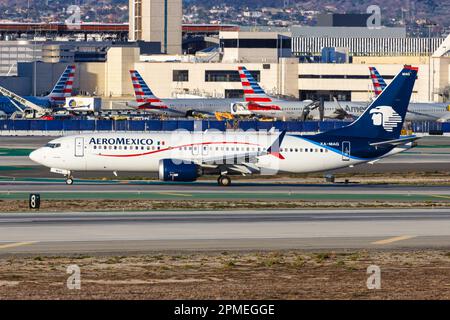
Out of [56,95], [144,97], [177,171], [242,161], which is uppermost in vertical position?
[56,95]

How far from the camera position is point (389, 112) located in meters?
83.6

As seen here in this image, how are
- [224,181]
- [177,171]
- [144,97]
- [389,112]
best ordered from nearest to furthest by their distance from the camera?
[177,171] < [224,181] < [389,112] < [144,97]

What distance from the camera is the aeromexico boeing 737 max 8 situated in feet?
266

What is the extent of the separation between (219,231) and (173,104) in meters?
124

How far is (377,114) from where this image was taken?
8375cm

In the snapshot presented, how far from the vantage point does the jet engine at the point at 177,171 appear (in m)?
80.1

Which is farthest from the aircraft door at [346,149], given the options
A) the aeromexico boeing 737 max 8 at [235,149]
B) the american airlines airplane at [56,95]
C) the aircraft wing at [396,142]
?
the american airlines airplane at [56,95]

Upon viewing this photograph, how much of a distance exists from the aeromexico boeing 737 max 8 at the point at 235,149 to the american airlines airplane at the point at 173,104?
91.8 meters

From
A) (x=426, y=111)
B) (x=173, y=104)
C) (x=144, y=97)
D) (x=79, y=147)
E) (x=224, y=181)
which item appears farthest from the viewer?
(x=173, y=104)

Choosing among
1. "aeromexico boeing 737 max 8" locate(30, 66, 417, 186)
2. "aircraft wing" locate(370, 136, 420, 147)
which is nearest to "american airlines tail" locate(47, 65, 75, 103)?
"aeromexico boeing 737 max 8" locate(30, 66, 417, 186)

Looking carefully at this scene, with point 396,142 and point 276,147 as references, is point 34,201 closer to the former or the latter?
point 276,147

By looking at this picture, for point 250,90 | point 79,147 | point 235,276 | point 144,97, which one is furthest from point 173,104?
point 235,276
